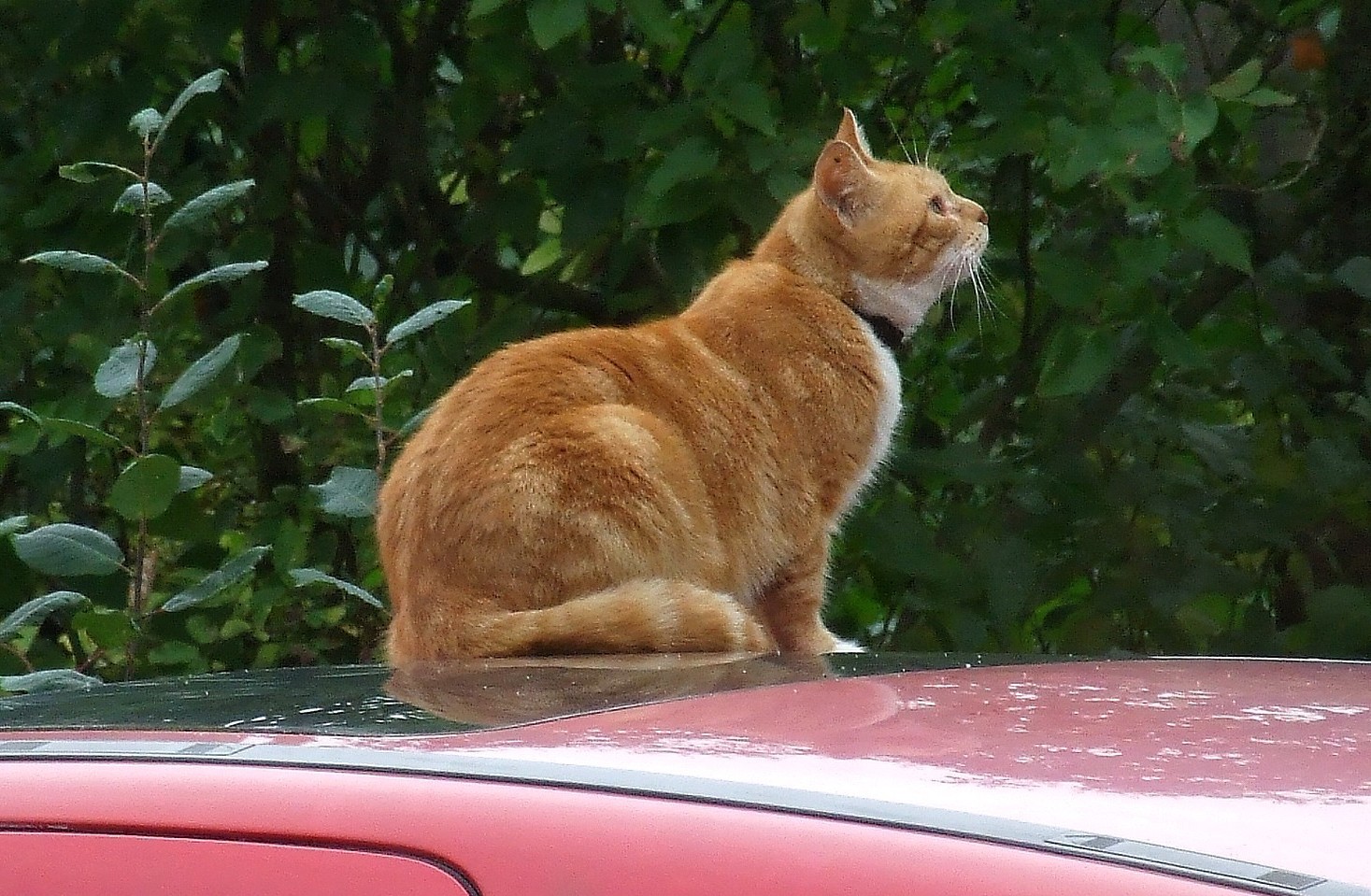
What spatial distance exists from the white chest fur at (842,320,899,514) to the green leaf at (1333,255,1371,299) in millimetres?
938

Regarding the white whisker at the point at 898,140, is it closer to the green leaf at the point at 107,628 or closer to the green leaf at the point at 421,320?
the green leaf at the point at 421,320

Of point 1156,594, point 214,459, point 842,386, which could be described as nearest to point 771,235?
point 842,386

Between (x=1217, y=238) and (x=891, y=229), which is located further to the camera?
(x=891, y=229)

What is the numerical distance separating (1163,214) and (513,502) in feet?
4.93

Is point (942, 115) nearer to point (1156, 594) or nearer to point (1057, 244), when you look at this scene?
point (1057, 244)

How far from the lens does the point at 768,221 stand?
11.8 ft

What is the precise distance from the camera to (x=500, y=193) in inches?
159

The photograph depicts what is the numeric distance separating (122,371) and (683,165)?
1.10m

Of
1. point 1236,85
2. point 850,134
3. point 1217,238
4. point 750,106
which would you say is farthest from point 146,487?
point 1236,85

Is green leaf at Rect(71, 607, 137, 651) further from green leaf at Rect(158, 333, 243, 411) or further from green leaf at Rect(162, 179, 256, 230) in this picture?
green leaf at Rect(162, 179, 256, 230)

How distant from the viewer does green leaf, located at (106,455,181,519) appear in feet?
9.09

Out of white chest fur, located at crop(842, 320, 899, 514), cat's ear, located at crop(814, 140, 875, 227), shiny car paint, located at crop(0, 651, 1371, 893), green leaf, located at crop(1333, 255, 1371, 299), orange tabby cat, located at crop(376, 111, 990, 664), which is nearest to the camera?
shiny car paint, located at crop(0, 651, 1371, 893)

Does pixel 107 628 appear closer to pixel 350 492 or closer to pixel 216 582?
pixel 216 582

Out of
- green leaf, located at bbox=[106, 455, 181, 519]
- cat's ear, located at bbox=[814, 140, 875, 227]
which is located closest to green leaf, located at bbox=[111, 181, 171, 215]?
green leaf, located at bbox=[106, 455, 181, 519]
